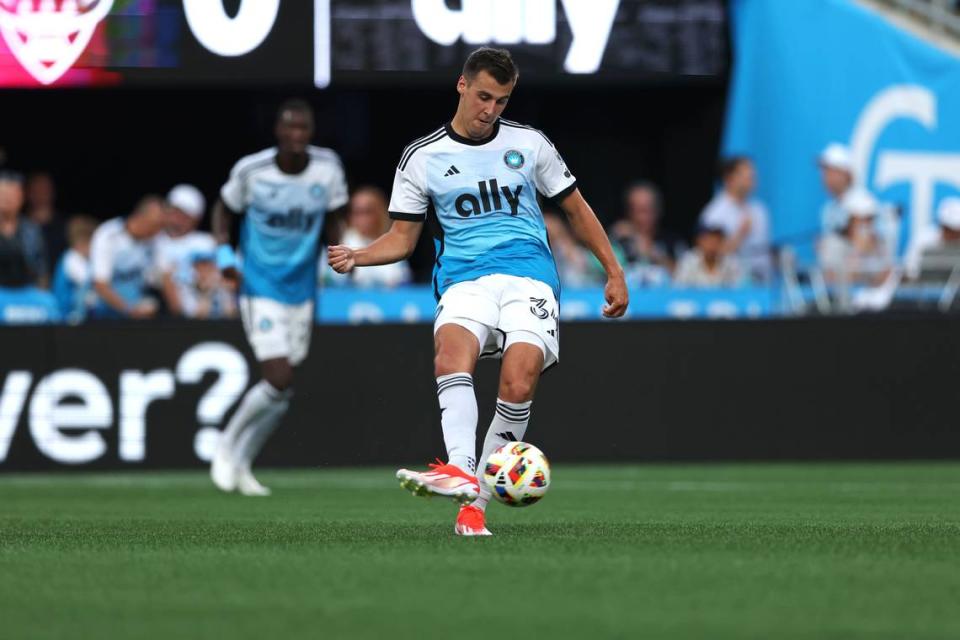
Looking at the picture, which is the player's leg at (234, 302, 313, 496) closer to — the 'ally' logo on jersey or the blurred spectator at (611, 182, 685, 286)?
the 'ally' logo on jersey

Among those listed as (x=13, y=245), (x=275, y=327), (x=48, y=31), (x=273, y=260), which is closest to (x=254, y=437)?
(x=275, y=327)

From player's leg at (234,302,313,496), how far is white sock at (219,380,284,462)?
0.02 meters

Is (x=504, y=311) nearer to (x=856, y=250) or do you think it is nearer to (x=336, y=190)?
(x=336, y=190)

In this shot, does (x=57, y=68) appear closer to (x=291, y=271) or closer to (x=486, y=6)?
(x=291, y=271)

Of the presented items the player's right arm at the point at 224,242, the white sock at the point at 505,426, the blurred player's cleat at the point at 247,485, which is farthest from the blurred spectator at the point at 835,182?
the white sock at the point at 505,426

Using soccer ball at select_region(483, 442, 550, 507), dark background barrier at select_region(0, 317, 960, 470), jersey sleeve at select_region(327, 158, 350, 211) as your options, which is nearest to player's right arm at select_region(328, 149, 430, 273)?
soccer ball at select_region(483, 442, 550, 507)

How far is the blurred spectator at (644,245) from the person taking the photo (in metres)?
16.5

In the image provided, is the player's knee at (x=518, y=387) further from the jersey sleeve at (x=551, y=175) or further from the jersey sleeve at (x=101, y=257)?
the jersey sleeve at (x=101, y=257)

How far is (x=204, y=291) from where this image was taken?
16125mm

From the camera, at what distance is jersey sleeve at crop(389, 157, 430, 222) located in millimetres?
8086

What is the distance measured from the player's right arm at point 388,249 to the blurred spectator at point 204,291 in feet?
26.4

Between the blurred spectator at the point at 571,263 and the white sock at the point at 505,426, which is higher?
the blurred spectator at the point at 571,263

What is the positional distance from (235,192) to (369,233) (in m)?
4.38

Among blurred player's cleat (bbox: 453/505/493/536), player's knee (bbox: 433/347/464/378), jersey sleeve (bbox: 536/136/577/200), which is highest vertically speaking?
jersey sleeve (bbox: 536/136/577/200)
